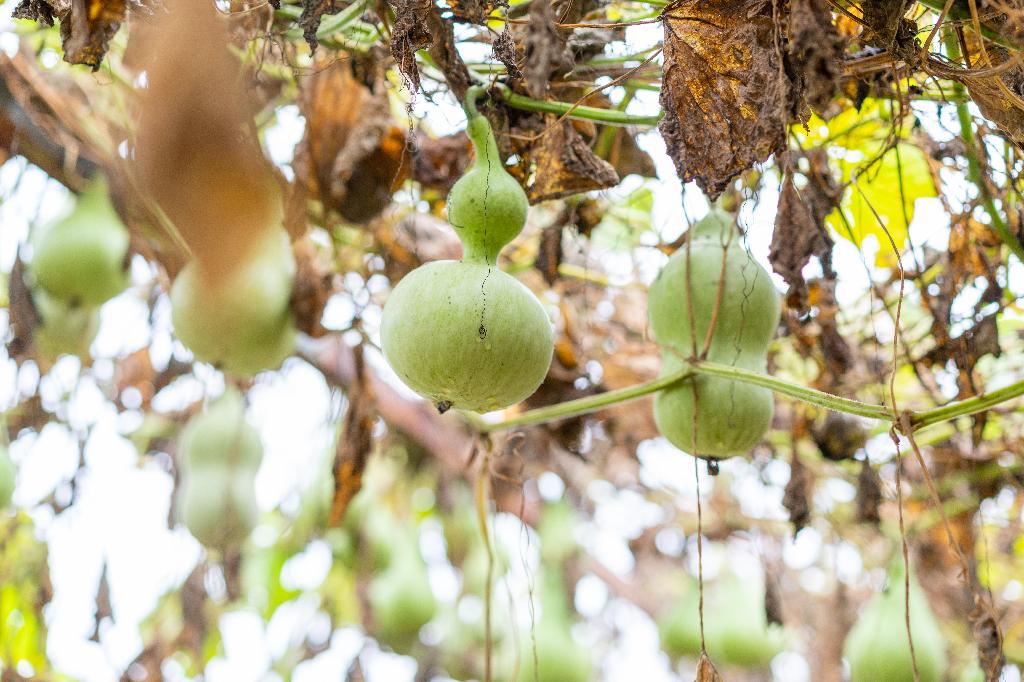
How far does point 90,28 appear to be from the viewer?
97 centimetres

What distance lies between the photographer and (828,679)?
3.12 meters

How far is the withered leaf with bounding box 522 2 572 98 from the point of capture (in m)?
0.72

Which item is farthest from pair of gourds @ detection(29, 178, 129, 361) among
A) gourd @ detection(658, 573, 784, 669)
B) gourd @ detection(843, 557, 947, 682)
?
gourd @ detection(658, 573, 784, 669)

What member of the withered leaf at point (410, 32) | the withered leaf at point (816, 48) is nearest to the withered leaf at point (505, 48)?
the withered leaf at point (410, 32)

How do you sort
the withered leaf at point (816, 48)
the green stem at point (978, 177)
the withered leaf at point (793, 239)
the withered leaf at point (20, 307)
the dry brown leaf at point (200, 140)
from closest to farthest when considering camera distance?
1. the dry brown leaf at point (200, 140)
2. the withered leaf at point (816, 48)
3. the withered leaf at point (793, 239)
4. the green stem at point (978, 177)
5. the withered leaf at point (20, 307)

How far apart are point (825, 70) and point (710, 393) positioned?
54 centimetres

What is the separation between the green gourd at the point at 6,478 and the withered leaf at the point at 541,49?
1.62m

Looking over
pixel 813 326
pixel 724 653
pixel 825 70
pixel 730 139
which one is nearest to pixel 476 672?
pixel 724 653

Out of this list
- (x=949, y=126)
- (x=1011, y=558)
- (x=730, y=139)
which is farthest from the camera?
(x=1011, y=558)

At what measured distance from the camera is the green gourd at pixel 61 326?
161cm

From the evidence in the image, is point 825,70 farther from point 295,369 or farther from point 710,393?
point 295,369

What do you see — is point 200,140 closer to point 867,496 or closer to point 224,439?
point 867,496

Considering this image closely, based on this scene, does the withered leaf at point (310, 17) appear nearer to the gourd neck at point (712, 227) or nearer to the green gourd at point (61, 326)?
the gourd neck at point (712, 227)

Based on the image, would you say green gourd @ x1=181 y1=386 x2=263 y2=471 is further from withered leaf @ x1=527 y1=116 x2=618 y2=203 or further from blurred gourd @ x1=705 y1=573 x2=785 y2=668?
blurred gourd @ x1=705 y1=573 x2=785 y2=668
